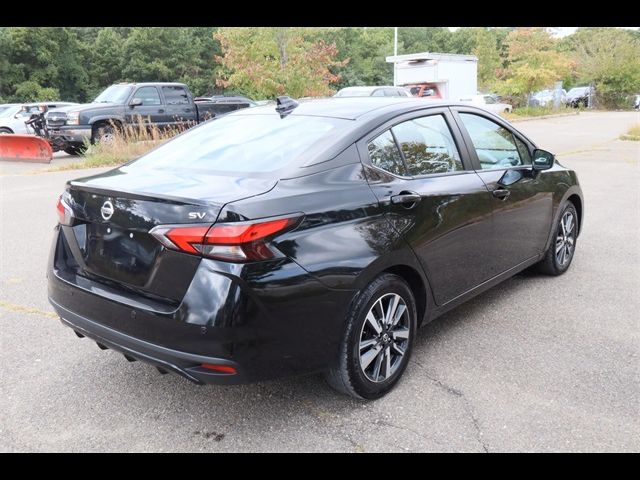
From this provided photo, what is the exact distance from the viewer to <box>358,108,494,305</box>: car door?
129 inches

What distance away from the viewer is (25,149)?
14.9 meters

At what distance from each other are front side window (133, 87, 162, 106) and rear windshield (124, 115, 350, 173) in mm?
13502

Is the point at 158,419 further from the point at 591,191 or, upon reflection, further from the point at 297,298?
the point at 591,191

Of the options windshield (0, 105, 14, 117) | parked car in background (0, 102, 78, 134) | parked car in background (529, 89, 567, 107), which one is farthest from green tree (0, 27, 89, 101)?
parked car in background (529, 89, 567, 107)

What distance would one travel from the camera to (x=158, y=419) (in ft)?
10.00

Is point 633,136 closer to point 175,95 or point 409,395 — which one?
point 175,95

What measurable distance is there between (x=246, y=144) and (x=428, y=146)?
1167mm

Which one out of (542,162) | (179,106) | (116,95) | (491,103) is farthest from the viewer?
(491,103)

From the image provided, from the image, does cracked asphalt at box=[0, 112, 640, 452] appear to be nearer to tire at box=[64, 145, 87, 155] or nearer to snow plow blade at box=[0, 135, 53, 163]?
snow plow blade at box=[0, 135, 53, 163]

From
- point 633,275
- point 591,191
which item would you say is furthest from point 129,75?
point 633,275

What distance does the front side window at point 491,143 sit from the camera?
13.6 ft

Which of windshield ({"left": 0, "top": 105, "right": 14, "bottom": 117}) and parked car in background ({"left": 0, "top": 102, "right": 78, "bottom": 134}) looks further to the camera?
windshield ({"left": 0, "top": 105, "right": 14, "bottom": 117})

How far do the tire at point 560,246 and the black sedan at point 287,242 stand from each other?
1.22 meters

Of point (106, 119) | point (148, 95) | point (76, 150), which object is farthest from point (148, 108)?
point (76, 150)
